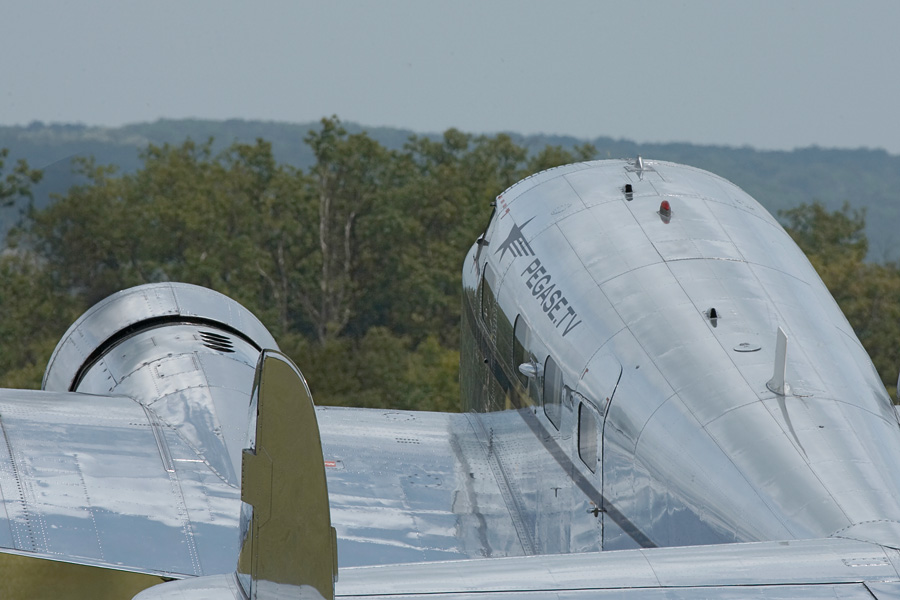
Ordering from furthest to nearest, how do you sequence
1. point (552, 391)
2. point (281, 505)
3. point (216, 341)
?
1. point (216, 341)
2. point (552, 391)
3. point (281, 505)

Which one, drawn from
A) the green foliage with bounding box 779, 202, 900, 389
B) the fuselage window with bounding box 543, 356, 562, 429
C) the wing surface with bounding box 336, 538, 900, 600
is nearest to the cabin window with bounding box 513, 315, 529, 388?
the fuselage window with bounding box 543, 356, 562, 429

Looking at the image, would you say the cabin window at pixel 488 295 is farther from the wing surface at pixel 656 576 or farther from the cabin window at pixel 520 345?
the wing surface at pixel 656 576

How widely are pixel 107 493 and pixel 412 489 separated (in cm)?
221

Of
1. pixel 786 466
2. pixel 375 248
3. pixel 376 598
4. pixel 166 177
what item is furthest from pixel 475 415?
pixel 166 177

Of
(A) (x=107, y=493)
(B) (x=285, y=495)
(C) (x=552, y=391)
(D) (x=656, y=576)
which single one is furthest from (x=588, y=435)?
(B) (x=285, y=495)

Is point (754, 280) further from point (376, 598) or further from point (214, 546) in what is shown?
point (376, 598)

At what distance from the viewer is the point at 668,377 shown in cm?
659

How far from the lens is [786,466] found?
5617 millimetres

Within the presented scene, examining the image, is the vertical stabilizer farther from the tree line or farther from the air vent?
the tree line

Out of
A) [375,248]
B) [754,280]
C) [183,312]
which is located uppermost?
[754,280]

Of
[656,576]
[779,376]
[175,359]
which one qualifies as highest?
[779,376]

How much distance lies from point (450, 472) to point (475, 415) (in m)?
1.29

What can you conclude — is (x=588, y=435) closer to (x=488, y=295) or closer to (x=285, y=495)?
(x=488, y=295)

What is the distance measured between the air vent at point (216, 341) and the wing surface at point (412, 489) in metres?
1.64
